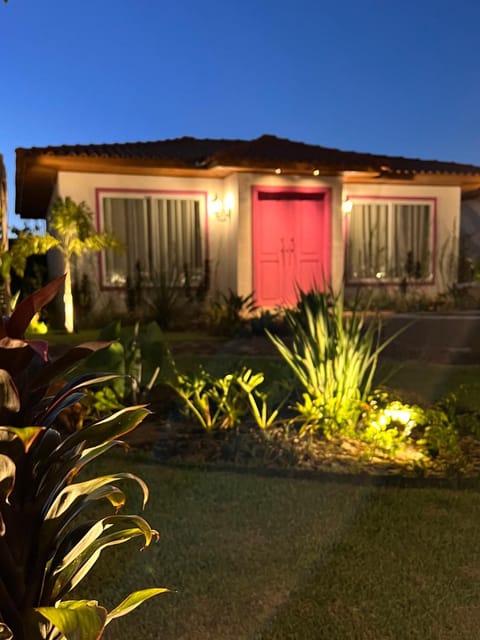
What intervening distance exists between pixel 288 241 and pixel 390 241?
9.15 ft

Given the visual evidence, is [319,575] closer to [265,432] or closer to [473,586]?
[473,586]

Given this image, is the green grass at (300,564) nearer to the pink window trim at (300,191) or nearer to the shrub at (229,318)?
the shrub at (229,318)

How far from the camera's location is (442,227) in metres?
12.5

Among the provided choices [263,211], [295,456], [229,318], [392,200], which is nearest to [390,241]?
[392,200]

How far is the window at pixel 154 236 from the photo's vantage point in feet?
34.8

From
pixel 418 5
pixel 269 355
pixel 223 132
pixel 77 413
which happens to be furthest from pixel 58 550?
pixel 223 132

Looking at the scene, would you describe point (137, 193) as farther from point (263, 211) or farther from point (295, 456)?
point (295, 456)

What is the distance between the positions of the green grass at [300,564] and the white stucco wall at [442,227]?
10.3m

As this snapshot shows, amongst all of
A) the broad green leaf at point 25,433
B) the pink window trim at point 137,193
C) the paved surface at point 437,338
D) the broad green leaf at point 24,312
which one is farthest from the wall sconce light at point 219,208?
the broad green leaf at point 25,433

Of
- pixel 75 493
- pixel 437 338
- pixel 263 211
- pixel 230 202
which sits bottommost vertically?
pixel 437 338

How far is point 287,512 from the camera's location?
105 inches

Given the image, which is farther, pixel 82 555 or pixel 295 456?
pixel 295 456

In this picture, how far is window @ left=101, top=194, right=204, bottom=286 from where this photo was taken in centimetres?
1062

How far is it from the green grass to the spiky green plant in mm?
809
